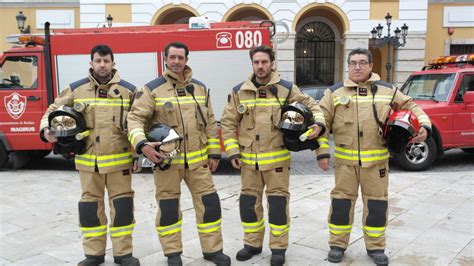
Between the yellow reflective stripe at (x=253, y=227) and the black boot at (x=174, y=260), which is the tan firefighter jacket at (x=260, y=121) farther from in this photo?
the black boot at (x=174, y=260)

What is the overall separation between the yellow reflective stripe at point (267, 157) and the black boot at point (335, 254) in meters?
0.95

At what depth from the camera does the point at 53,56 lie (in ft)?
24.7

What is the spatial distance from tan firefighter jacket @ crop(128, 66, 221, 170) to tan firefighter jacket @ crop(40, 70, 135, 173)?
0.68 ft

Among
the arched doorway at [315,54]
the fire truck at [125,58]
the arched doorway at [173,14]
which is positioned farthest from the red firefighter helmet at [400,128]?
the arched doorway at [315,54]

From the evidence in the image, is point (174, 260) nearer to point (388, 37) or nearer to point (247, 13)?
point (388, 37)

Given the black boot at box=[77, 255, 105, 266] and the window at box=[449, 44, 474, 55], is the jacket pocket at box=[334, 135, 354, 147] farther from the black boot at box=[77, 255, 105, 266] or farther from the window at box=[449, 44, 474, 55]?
the window at box=[449, 44, 474, 55]

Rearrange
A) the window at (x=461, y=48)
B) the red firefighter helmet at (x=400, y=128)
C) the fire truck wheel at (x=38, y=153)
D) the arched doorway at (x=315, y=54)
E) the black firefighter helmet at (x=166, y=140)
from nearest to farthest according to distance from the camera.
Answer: the black firefighter helmet at (x=166, y=140) → the red firefighter helmet at (x=400, y=128) → the fire truck wheel at (x=38, y=153) → the window at (x=461, y=48) → the arched doorway at (x=315, y=54)

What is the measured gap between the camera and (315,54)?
20.7 meters

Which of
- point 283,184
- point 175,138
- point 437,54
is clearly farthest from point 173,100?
point 437,54

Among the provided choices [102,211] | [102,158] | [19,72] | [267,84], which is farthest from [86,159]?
[19,72]

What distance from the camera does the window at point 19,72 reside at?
775 cm

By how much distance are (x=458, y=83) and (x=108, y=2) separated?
14920 mm

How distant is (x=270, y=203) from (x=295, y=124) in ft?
2.51

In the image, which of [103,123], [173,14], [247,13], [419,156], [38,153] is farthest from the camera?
[173,14]
